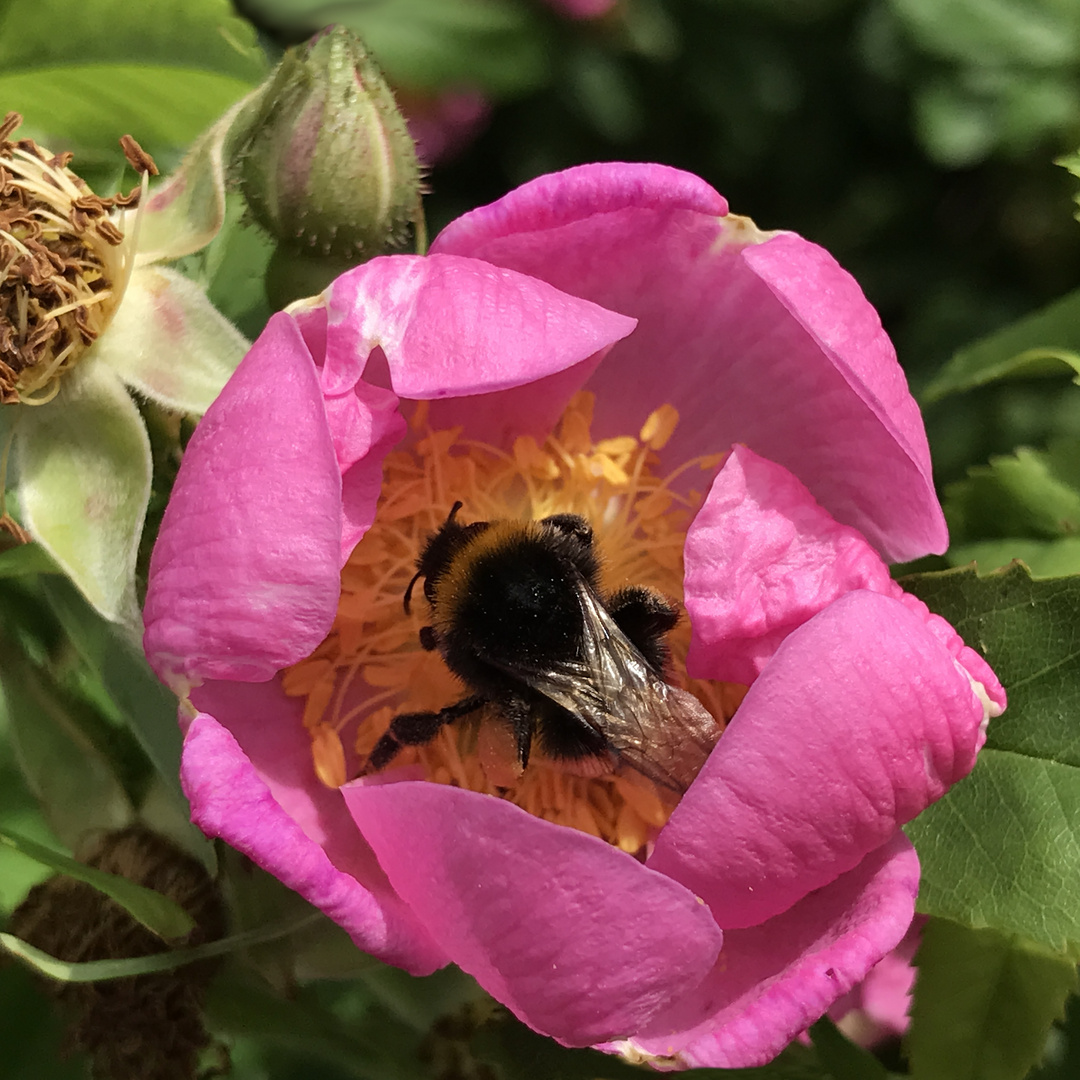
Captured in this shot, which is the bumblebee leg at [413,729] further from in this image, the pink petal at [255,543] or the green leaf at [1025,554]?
the green leaf at [1025,554]

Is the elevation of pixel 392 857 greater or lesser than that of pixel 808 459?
lesser

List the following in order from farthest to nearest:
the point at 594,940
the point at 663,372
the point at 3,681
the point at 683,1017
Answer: the point at 663,372
the point at 3,681
the point at 683,1017
the point at 594,940

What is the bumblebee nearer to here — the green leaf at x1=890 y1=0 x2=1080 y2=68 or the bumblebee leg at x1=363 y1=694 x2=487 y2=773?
the bumblebee leg at x1=363 y1=694 x2=487 y2=773

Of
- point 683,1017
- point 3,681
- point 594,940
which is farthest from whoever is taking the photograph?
point 3,681

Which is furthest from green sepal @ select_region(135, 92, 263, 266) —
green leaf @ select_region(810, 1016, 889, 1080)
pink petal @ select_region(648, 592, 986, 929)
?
green leaf @ select_region(810, 1016, 889, 1080)

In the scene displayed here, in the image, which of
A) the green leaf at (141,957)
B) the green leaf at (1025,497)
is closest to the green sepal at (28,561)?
the green leaf at (141,957)

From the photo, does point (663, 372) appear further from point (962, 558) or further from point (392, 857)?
point (392, 857)

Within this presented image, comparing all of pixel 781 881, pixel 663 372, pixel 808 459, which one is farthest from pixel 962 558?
pixel 781 881

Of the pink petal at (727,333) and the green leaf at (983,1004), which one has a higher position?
the pink petal at (727,333)
